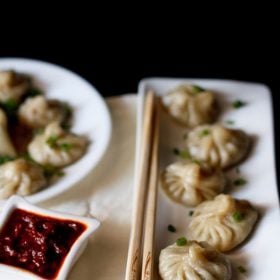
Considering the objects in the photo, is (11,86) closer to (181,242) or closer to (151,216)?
(151,216)

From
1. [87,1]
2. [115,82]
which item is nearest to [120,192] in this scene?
[115,82]

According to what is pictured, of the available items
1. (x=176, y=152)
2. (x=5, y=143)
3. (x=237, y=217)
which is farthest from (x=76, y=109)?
(x=237, y=217)

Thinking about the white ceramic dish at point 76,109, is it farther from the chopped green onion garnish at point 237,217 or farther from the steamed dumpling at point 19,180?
the chopped green onion garnish at point 237,217

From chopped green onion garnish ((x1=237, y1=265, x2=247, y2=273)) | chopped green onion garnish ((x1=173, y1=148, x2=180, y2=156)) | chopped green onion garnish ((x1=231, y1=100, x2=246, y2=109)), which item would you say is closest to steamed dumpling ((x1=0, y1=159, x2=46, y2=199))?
chopped green onion garnish ((x1=173, y1=148, x2=180, y2=156))

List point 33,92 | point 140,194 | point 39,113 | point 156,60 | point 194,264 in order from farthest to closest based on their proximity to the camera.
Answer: point 156,60
point 33,92
point 39,113
point 140,194
point 194,264

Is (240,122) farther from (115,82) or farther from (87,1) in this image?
(87,1)

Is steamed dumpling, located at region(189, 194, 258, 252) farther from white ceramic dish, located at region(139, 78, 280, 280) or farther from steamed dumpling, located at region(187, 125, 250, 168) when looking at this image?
steamed dumpling, located at region(187, 125, 250, 168)

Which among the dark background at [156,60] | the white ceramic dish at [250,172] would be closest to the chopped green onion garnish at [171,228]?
the white ceramic dish at [250,172]
